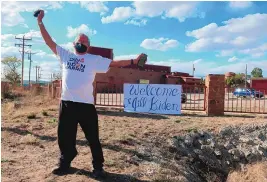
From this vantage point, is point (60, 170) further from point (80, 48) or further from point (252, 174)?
point (252, 174)

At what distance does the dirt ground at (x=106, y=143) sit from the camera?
17.6 ft

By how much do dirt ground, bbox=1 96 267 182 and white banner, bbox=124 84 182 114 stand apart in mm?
1020

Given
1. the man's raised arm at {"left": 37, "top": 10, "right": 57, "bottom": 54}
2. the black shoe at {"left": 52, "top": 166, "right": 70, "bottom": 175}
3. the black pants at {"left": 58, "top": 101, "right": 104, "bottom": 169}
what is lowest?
the black shoe at {"left": 52, "top": 166, "right": 70, "bottom": 175}

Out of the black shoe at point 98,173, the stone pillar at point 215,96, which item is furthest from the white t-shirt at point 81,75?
the stone pillar at point 215,96

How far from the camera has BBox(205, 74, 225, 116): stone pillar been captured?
41.6ft

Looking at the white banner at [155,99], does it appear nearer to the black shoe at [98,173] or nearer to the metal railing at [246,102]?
the metal railing at [246,102]

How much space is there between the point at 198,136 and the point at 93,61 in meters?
5.16

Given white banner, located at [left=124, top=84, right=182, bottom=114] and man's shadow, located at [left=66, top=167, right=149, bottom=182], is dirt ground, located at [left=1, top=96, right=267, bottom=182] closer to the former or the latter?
man's shadow, located at [left=66, top=167, right=149, bottom=182]

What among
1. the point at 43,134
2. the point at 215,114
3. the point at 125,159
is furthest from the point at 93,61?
the point at 215,114

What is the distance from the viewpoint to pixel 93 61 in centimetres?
492

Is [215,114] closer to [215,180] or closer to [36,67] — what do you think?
[215,180]

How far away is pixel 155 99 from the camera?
42.2 feet

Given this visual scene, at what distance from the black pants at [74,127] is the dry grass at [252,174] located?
3.73 meters

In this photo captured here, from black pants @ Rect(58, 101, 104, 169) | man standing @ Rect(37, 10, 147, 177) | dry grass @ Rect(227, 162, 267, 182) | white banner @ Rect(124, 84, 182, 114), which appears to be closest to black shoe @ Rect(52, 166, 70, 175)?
black pants @ Rect(58, 101, 104, 169)
